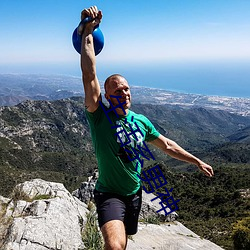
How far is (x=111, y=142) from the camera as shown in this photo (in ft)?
12.1

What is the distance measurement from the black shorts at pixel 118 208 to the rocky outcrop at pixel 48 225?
2806mm

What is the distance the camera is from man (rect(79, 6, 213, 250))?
11.8 ft

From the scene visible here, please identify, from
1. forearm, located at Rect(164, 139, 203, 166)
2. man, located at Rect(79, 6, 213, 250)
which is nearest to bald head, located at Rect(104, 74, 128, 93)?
man, located at Rect(79, 6, 213, 250)

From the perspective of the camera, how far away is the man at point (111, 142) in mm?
3602

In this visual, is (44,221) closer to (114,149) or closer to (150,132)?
(150,132)

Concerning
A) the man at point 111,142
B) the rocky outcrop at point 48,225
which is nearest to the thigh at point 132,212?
the man at point 111,142

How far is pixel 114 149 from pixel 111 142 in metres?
0.09

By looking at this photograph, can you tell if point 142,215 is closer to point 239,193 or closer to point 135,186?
point 135,186

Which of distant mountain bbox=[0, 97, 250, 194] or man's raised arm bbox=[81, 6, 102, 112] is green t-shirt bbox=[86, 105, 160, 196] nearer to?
man's raised arm bbox=[81, 6, 102, 112]

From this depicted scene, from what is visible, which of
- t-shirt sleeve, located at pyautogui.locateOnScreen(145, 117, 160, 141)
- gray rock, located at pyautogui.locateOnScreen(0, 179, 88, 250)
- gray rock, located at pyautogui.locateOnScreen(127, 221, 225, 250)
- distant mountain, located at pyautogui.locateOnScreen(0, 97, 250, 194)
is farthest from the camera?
distant mountain, located at pyautogui.locateOnScreen(0, 97, 250, 194)

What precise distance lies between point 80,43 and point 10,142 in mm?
143342

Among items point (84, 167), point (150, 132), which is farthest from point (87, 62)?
point (84, 167)

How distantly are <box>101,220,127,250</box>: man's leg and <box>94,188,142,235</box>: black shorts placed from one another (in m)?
0.08

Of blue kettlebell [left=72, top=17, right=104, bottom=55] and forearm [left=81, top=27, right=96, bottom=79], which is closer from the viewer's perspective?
forearm [left=81, top=27, right=96, bottom=79]
